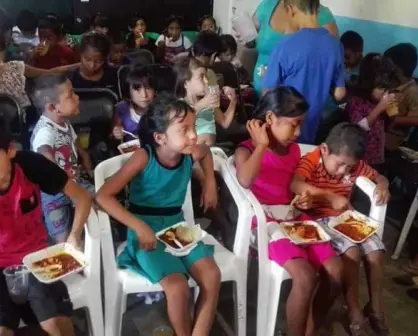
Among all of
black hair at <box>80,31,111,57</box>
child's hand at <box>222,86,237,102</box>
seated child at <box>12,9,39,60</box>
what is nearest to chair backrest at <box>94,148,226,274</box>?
child's hand at <box>222,86,237,102</box>

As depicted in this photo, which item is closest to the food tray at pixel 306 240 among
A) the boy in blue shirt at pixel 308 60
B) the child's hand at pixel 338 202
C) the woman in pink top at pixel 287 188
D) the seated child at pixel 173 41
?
the woman in pink top at pixel 287 188

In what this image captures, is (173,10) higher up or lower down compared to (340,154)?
lower down

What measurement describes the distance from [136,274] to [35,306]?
35 cm

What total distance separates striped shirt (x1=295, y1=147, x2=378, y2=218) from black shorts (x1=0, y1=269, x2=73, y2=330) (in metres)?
1.05

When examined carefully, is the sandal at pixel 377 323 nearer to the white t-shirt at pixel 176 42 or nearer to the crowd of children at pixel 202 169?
the crowd of children at pixel 202 169

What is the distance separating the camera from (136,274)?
188 cm

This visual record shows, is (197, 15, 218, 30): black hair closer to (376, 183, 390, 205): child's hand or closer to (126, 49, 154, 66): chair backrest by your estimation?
(126, 49, 154, 66): chair backrest

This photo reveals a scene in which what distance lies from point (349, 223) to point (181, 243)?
2.30 ft

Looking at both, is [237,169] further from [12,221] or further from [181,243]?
[12,221]

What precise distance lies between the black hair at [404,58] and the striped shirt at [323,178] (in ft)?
3.91

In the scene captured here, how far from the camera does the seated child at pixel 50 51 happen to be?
3834 millimetres

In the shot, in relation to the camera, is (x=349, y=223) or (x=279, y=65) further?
(x=279, y=65)

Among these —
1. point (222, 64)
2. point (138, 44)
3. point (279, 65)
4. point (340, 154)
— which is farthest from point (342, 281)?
point (138, 44)

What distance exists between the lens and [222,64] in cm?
368
